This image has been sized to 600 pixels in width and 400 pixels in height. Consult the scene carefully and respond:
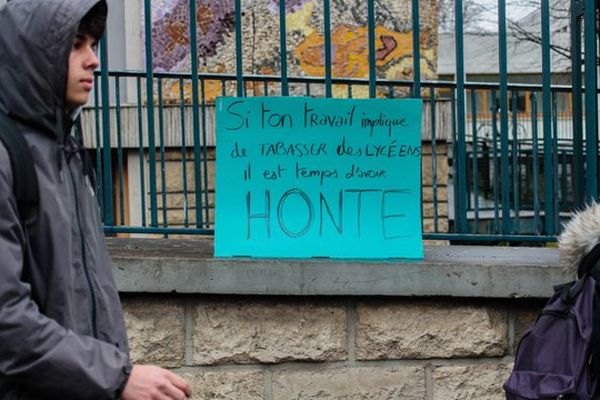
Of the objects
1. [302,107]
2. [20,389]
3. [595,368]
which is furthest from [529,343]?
[20,389]

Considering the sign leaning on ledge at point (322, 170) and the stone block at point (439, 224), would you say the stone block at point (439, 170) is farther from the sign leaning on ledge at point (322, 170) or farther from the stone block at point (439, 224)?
the sign leaning on ledge at point (322, 170)

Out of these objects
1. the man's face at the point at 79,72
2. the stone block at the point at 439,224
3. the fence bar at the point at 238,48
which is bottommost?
the stone block at the point at 439,224

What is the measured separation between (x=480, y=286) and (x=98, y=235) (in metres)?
1.71

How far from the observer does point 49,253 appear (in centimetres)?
196

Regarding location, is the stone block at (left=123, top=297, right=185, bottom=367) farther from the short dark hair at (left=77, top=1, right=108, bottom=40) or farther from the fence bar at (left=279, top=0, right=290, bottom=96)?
the short dark hair at (left=77, top=1, right=108, bottom=40)

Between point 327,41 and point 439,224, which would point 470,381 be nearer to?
point 327,41

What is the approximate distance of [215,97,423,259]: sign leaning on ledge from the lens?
3.59m

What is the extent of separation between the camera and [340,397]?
3541 millimetres

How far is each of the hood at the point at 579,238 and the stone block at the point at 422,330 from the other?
0.61 m

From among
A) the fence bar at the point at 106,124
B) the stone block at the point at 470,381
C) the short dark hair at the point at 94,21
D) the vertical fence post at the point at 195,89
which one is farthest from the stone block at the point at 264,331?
the short dark hair at the point at 94,21

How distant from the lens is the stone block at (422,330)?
3508 millimetres

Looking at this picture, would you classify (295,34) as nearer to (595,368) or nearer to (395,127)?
(395,127)

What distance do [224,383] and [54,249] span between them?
1642 millimetres

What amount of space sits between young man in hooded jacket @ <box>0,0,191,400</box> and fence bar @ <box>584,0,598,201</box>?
2278 millimetres
